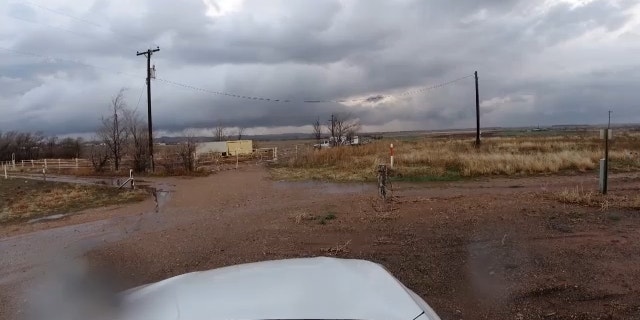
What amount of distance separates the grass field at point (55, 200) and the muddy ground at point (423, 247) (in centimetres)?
397

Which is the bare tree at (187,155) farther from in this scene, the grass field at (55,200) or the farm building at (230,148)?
the farm building at (230,148)

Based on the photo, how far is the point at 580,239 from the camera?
7203 mm

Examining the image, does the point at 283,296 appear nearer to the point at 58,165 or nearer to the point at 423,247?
the point at 423,247

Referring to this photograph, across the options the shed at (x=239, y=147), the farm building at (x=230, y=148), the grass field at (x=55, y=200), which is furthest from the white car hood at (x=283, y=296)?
the shed at (x=239, y=147)

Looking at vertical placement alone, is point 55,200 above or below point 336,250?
below

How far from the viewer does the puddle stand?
17.8 m

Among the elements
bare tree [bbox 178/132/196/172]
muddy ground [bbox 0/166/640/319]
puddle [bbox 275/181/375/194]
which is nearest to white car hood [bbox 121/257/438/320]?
muddy ground [bbox 0/166/640/319]

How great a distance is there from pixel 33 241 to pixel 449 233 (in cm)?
925

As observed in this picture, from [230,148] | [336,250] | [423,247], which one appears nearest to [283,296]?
[336,250]

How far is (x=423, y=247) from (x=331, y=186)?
12.7m

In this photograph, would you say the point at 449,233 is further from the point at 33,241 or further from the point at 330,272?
the point at 33,241

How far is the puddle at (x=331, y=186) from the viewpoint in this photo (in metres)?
17.8

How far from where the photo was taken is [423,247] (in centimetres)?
719

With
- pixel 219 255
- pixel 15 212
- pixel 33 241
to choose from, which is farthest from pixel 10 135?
pixel 219 255
